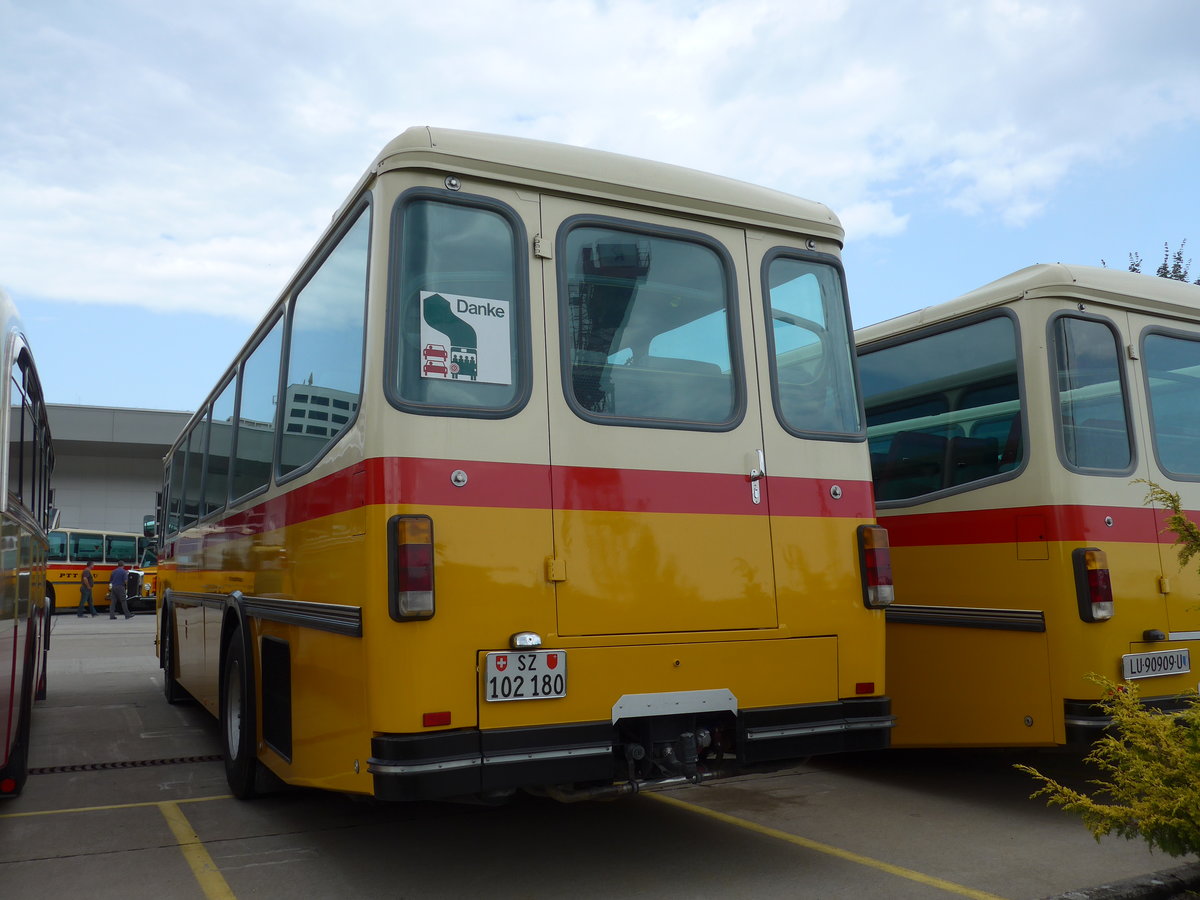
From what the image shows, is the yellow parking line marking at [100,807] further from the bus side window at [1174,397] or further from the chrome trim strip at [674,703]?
the bus side window at [1174,397]

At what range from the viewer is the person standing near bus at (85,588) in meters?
Result: 29.7

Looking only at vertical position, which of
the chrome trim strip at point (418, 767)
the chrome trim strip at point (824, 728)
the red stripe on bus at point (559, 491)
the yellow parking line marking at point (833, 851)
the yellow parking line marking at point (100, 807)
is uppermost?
the red stripe on bus at point (559, 491)

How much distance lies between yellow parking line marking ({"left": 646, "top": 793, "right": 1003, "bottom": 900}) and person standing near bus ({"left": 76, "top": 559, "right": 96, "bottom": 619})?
27849 millimetres

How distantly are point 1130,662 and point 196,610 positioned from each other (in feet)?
22.2

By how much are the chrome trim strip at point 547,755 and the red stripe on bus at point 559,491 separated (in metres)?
0.98

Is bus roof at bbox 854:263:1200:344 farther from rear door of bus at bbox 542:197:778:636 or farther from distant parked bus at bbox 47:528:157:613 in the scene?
distant parked bus at bbox 47:528:157:613

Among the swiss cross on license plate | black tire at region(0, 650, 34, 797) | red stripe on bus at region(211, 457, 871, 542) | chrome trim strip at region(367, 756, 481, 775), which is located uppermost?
red stripe on bus at region(211, 457, 871, 542)

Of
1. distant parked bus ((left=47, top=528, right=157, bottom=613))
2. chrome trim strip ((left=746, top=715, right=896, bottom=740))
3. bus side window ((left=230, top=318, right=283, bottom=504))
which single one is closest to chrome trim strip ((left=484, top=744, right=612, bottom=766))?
chrome trim strip ((left=746, top=715, right=896, bottom=740))

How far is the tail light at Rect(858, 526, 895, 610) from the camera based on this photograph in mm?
4930

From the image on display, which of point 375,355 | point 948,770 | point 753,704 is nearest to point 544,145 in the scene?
point 375,355

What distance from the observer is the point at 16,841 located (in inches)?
213

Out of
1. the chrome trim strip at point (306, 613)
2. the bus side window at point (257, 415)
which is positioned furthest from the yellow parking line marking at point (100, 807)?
the bus side window at point (257, 415)

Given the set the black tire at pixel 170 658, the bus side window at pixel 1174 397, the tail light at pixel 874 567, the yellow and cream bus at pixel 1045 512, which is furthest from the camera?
the black tire at pixel 170 658

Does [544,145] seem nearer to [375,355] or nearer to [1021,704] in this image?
[375,355]
